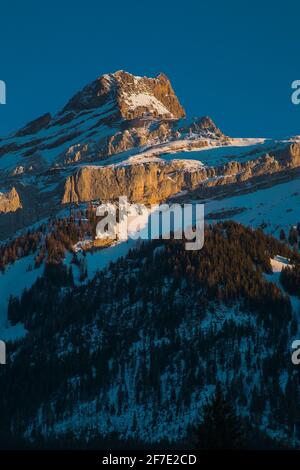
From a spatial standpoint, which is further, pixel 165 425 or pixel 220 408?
pixel 165 425

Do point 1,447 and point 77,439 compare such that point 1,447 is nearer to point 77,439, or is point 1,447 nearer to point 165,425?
point 77,439

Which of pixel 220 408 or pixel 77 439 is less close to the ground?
pixel 220 408

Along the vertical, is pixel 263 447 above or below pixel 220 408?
below
